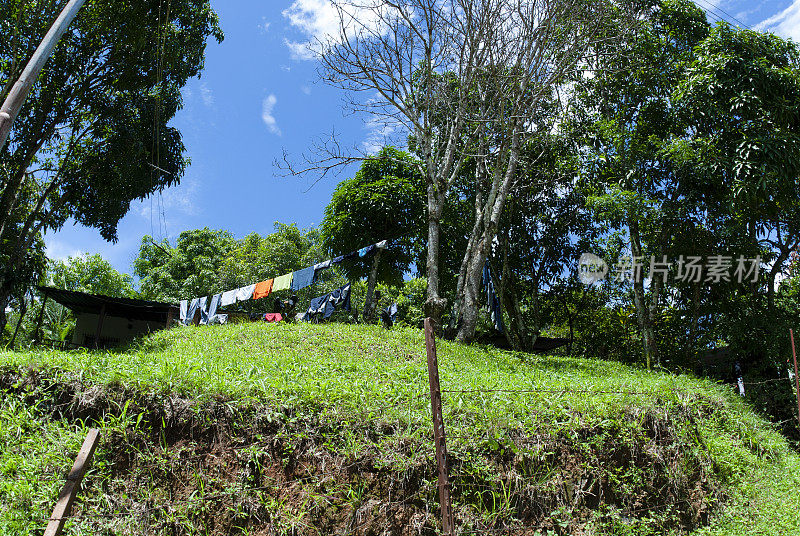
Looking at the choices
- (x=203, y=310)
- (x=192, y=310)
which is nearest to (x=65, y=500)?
(x=203, y=310)

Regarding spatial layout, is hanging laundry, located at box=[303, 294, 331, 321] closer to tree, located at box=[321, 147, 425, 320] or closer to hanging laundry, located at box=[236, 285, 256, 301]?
tree, located at box=[321, 147, 425, 320]

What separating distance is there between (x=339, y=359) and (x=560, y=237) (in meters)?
9.39

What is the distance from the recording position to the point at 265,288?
1362 centimetres

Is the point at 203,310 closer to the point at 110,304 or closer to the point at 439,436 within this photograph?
the point at 110,304

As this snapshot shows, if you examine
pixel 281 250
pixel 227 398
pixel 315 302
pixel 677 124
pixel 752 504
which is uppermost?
pixel 677 124

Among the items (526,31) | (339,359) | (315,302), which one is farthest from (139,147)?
(526,31)

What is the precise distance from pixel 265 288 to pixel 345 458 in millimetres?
10012

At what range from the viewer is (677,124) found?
11.1 meters

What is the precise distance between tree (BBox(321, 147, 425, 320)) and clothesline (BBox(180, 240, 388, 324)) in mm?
609

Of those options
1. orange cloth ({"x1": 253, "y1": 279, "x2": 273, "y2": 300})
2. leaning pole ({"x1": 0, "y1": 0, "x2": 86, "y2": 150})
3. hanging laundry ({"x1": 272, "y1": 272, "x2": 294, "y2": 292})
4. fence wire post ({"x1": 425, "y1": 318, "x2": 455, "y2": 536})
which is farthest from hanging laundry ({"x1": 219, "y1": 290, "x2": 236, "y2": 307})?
fence wire post ({"x1": 425, "y1": 318, "x2": 455, "y2": 536})

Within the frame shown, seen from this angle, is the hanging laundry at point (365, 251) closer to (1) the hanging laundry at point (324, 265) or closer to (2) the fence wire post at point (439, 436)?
(1) the hanging laundry at point (324, 265)

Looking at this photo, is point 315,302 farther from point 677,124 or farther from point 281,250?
point 281,250

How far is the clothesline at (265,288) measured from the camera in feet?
39.1

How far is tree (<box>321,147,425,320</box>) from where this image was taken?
40.3 feet
